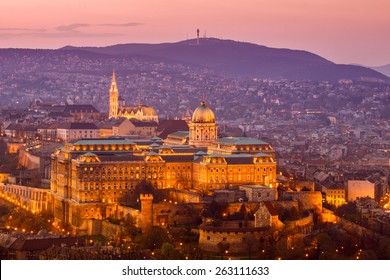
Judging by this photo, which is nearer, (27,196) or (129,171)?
(129,171)

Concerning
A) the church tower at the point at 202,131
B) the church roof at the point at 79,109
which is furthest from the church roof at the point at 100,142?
the church roof at the point at 79,109

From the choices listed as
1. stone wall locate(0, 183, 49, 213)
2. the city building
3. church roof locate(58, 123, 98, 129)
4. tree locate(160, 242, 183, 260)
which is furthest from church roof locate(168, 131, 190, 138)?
tree locate(160, 242, 183, 260)

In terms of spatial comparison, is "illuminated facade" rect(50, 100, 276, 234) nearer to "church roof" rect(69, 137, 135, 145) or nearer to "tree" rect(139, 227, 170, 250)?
"church roof" rect(69, 137, 135, 145)

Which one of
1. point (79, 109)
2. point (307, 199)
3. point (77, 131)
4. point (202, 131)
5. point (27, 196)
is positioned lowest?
point (79, 109)

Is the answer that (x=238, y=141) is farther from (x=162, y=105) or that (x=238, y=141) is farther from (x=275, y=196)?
(x=162, y=105)

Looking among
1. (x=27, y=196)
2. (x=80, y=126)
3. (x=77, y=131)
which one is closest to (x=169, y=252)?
(x=27, y=196)

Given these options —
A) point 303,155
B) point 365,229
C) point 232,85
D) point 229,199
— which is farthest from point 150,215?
point 232,85

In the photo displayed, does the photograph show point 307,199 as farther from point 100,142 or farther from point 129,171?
point 100,142

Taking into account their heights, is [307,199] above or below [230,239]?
above

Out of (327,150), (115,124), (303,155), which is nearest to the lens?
(115,124)
